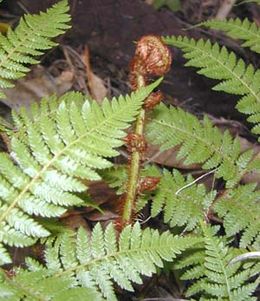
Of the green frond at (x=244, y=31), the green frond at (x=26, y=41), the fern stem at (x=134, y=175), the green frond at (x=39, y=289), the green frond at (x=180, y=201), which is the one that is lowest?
the green frond at (x=39, y=289)

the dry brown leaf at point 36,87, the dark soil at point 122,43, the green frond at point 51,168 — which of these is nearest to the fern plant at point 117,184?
the green frond at point 51,168

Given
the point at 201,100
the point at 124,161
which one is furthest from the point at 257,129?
the point at 201,100

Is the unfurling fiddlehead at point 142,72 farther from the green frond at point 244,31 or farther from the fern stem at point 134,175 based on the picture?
the green frond at point 244,31

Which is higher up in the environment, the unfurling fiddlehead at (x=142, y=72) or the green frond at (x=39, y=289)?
the unfurling fiddlehead at (x=142, y=72)

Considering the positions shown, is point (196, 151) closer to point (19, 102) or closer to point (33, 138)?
point (33, 138)

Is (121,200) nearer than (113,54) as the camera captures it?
Yes

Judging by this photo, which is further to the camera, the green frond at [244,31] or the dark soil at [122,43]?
the dark soil at [122,43]

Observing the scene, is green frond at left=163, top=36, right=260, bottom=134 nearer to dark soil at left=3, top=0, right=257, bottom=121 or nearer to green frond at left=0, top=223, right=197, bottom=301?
green frond at left=0, top=223, right=197, bottom=301
